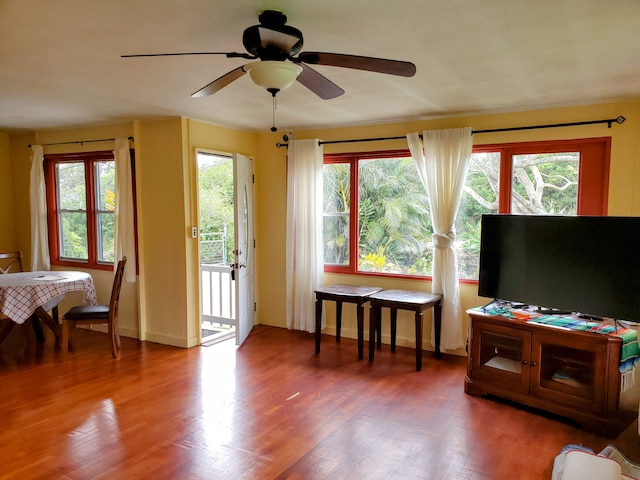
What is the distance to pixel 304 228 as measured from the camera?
5039 mm

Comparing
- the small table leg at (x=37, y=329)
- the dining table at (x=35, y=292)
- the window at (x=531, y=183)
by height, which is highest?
Result: the window at (x=531, y=183)

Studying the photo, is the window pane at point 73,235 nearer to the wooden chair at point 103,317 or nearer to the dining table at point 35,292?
the dining table at point 35,292

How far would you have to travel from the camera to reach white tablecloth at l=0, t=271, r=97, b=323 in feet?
13.4

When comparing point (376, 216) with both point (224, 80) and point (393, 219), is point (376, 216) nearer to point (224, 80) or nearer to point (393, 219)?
point (393, 219)

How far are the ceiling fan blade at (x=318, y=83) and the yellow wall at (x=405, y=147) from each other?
224 cm

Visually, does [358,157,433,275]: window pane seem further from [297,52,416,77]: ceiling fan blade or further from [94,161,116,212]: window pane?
[94,161,116,212]: window pane

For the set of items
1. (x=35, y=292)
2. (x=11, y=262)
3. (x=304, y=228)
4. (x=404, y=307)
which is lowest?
(x=404, y=307)

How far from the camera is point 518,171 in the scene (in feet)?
13.5

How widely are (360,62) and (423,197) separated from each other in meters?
2.75

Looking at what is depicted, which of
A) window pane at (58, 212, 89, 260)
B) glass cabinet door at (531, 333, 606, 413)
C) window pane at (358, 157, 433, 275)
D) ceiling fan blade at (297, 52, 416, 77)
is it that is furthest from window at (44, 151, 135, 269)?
glass cabinet door at (531, 333, 606, 413)

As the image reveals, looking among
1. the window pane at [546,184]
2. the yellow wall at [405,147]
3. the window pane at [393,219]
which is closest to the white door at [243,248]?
the yellow wall at [405,147]

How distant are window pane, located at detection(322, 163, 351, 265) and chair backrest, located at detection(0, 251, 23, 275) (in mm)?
3729

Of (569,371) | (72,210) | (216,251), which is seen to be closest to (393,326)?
(569,371)

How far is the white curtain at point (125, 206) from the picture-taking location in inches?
187
